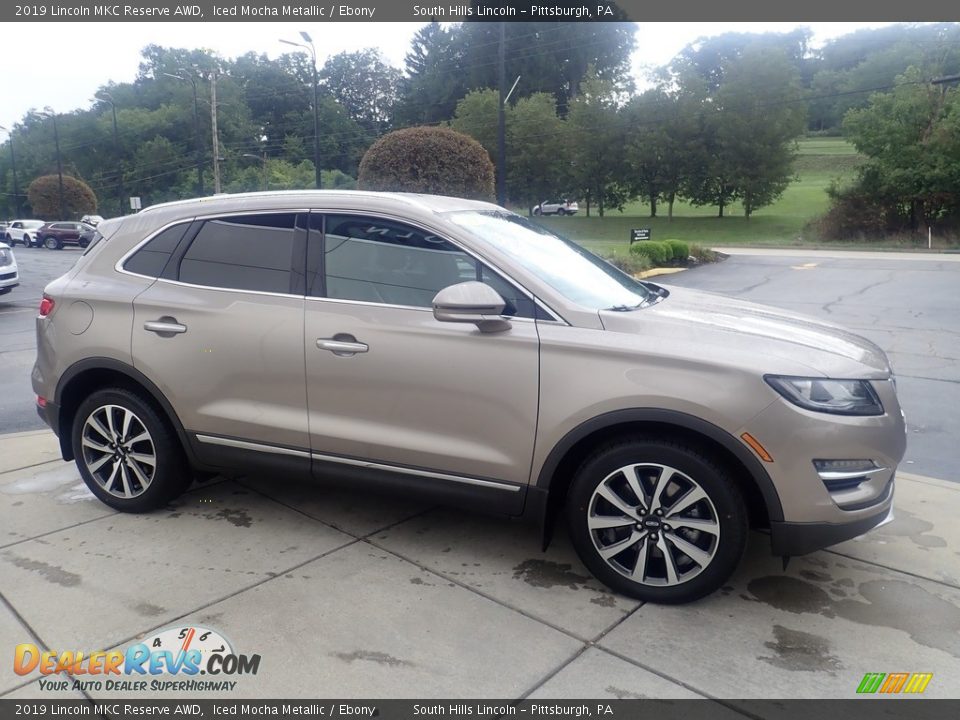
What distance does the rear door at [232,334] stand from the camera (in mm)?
3887

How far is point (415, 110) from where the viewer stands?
85.8 metres

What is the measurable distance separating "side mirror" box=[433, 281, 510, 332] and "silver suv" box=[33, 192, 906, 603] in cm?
1

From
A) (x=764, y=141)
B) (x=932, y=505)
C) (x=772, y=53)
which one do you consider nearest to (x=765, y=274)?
(x=932, y=505)

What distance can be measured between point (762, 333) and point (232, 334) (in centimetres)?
257

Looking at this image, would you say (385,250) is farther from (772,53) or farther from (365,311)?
(772,53)

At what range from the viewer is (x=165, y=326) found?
4098 mm

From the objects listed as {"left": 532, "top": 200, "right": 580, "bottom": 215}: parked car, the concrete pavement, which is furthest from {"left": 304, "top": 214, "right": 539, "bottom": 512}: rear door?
{"left": 532, "top": 200, "right": 580, "bottom": 215}: parked car

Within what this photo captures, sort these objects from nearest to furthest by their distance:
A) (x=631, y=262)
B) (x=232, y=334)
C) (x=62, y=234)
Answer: (x=232, y=334)
(x=631, y=262)
(x=62, y=234)

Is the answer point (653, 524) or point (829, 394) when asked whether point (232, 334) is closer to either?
point (653, 524)

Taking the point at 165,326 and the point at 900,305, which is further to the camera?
the point at 900,305

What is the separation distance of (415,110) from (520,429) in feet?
286

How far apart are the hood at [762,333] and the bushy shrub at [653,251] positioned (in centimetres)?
1776

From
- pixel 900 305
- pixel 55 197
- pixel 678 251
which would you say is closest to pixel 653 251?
pixel 678 251
